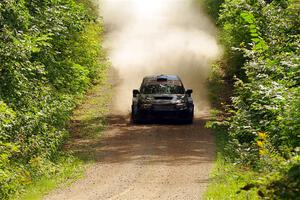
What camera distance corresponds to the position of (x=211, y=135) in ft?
76.3

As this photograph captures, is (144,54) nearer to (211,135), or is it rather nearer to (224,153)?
(211,135)

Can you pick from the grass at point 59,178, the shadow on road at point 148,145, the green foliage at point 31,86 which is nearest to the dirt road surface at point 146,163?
the shadow on road at point 148,145

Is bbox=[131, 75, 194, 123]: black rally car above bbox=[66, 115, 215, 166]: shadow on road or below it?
above

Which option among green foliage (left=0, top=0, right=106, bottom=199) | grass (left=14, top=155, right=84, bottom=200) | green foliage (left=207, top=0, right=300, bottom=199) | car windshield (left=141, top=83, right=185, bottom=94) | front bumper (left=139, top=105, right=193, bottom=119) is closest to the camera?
green foliage (left=207, top=0, right=300, bottom=199)

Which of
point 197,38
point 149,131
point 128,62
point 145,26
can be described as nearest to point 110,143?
point 149,131

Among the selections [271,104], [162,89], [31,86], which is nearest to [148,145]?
[162,89]

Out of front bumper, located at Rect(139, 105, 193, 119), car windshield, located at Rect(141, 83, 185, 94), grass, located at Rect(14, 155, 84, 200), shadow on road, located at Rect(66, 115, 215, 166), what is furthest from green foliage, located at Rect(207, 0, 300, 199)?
car windshield, located at Rect(141, 83, 185, 94)

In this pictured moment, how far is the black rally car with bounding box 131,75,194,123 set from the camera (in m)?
24.5

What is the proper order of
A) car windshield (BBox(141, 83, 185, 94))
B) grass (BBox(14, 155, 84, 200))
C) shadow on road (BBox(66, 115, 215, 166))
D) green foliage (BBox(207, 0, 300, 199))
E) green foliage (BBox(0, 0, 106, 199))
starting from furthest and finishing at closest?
car windshield (BBox(141, 83, 185, 94)) → shadow on road (BBox(66, 115, 215, 166)) → green foliage (BBox(0, 0, 106, 199)) → grass (BBox(14, 155, 84, 200)) → green foliage (BBox(207, 0, 300, 199))

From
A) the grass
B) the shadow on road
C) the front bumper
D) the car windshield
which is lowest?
the grass

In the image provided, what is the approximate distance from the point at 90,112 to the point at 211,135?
8.31m

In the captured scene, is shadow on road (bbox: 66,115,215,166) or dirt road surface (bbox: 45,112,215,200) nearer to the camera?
dirt road surface (bbox: 45,112,215,200)

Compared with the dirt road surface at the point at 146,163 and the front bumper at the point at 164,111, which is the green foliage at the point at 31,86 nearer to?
the dirt road surface at the point at 146,163

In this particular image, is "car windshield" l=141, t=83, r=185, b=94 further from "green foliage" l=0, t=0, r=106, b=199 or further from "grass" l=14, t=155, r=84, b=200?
"grass" l=14, t=155, r=84, b=200
